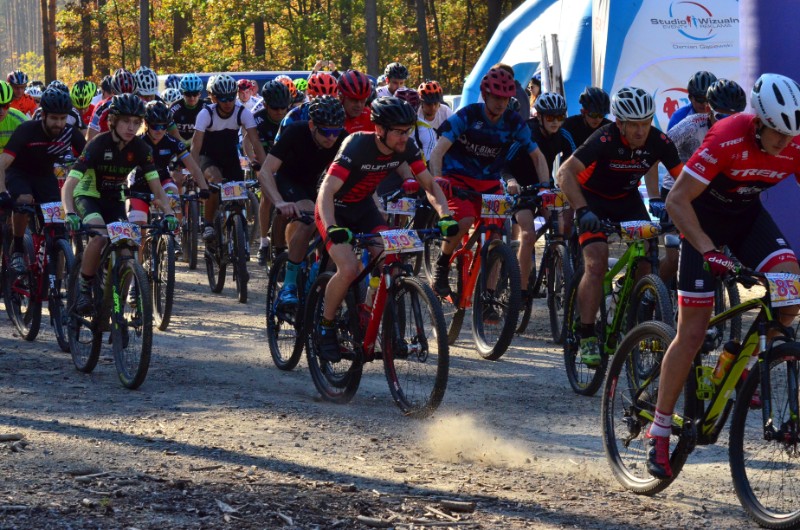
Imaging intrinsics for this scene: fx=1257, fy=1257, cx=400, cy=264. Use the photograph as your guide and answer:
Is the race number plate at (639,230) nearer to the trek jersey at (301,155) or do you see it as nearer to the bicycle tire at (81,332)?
the trek jersey at (301,155)

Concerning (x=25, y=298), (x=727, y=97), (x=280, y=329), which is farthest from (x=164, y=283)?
(x=727, y=97)

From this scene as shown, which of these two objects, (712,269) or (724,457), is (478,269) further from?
(712,269)

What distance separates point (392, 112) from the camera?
7676mm

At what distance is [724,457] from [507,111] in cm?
424

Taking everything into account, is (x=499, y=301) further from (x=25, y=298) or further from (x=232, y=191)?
(x=25, y=298)

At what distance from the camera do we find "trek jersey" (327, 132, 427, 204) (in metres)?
7.86

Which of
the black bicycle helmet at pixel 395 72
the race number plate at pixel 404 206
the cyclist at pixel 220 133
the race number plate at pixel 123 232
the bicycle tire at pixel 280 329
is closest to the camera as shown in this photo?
the race number plate at pixel 123 232

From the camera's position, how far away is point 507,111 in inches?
403

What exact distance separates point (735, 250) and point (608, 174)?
232 cm

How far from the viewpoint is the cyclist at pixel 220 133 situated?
1361cm

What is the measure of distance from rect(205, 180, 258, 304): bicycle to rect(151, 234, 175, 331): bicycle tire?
4.72 feet

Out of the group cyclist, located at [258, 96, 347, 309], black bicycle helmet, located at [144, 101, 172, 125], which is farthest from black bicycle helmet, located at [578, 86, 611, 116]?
black bicycle helmet, located at [144, 101, 172, 125]

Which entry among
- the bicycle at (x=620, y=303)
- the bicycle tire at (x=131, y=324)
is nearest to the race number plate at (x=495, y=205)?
the bicycle at (x=620, y=303)

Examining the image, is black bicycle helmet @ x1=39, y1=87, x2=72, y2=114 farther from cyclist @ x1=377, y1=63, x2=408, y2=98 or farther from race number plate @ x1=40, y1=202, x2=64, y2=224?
cyclist @ x1=377, y1=63, x2=408, y2=98
